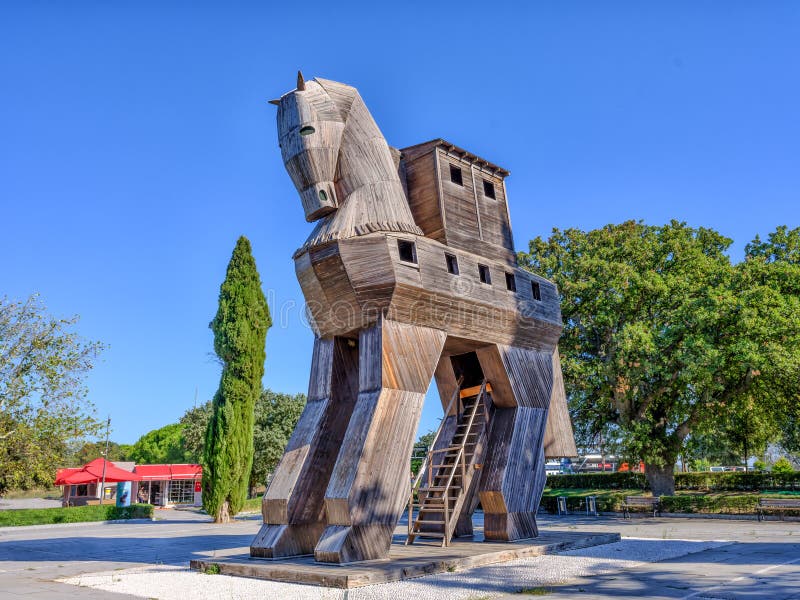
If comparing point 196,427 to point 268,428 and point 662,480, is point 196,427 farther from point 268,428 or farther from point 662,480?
point 662,480

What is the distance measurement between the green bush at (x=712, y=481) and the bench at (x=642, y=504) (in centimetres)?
1014

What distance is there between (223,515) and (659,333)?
67.4 ft

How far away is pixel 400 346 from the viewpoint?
11648 mm

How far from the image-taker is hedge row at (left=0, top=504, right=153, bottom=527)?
93.0 feet

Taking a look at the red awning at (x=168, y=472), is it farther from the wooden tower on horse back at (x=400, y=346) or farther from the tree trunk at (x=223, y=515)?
the wooden tower on horse back at (x=400, y=346)

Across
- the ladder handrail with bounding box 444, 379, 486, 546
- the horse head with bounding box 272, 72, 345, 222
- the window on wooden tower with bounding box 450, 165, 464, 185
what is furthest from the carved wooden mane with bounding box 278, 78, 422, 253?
the ladder handrail with bounding box 444, 379, 486, 546

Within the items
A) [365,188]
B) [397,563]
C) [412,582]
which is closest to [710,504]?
[397,563]

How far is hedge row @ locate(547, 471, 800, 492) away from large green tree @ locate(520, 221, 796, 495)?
31.4 feet

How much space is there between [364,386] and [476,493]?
14.9 feet

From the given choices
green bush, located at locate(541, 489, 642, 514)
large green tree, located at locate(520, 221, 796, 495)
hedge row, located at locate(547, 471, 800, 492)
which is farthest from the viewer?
hedge row, located at locate(547, 471, 800, 492)

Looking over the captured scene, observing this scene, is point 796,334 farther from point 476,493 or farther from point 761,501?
point 476,493

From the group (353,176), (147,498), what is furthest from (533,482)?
(147,498)

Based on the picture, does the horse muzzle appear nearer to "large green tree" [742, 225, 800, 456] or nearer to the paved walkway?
the paved walkway

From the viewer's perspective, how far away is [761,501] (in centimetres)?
2111
